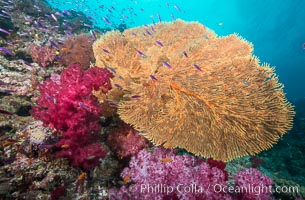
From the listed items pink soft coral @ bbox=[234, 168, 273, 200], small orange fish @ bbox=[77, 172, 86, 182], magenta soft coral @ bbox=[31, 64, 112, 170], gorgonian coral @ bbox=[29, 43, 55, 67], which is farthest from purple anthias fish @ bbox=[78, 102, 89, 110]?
gorgonian coral @ bbox=[29, 43, 55, 67]

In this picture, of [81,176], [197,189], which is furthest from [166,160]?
[81,176]

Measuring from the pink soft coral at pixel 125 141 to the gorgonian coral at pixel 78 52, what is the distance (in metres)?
3.70

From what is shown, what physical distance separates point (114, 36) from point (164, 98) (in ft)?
8.18

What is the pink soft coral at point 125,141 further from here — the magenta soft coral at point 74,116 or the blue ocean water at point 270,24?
the blue ocean water at point 270,24

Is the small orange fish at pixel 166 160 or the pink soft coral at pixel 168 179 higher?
the small orange fish at pixel 166 160

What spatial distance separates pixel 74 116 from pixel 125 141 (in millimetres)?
1449

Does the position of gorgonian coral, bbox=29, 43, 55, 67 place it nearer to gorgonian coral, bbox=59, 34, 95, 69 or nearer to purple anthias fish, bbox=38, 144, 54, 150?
gorgonian coral, bbox=59, 34, 95, 69

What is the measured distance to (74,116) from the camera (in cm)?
381

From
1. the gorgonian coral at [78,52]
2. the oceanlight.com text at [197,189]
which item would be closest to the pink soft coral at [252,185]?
the oceanlight.com text at [197,189]

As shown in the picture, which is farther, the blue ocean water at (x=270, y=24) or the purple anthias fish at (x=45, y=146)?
the blue ocean water at (x=270, y=24)

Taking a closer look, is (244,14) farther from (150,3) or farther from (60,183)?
(60,183)

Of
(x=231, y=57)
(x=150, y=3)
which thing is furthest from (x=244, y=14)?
(x=231, y=57)

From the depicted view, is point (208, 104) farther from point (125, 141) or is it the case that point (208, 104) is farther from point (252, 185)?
point (125, 141)

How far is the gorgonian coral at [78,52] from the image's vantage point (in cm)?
740
